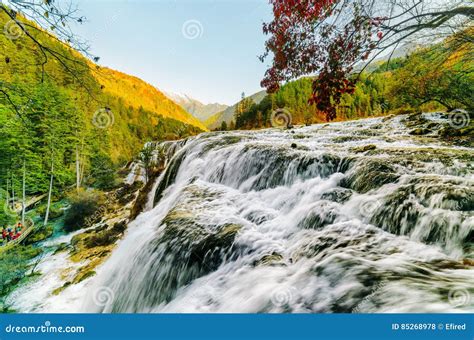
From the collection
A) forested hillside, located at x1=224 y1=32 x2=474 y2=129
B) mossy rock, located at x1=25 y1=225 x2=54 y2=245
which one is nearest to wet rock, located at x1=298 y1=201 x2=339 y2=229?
forested hillside, located at x1=224 y1=32 x2=474 y2=129

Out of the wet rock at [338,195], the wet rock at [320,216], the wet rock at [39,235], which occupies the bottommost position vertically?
the wet rock at [39,235]

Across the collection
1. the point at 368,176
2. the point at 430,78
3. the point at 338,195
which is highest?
the point at 430,78

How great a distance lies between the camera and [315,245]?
2969mm

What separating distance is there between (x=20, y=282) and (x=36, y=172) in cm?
946

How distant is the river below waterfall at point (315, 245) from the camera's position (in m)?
2.20

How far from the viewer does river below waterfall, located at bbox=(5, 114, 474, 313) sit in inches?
86.7

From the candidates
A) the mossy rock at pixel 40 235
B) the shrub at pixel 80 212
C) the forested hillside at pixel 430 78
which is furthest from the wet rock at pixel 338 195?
the mossy rock at pixel 40 235

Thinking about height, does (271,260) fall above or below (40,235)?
above

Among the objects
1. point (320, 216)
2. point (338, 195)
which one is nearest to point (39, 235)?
point (320, 216)

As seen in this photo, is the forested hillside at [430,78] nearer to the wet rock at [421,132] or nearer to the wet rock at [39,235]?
the wet rock at [421,132]

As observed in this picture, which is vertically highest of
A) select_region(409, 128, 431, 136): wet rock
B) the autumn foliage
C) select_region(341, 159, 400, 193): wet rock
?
the autumn foliage

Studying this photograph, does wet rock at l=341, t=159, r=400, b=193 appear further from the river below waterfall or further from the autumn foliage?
the autumn foliage

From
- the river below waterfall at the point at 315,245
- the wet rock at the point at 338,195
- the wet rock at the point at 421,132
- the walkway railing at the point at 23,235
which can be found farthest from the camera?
the walkway railing at the point at 23,235

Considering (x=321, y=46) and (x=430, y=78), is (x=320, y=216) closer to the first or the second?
(x=321, y=46)
